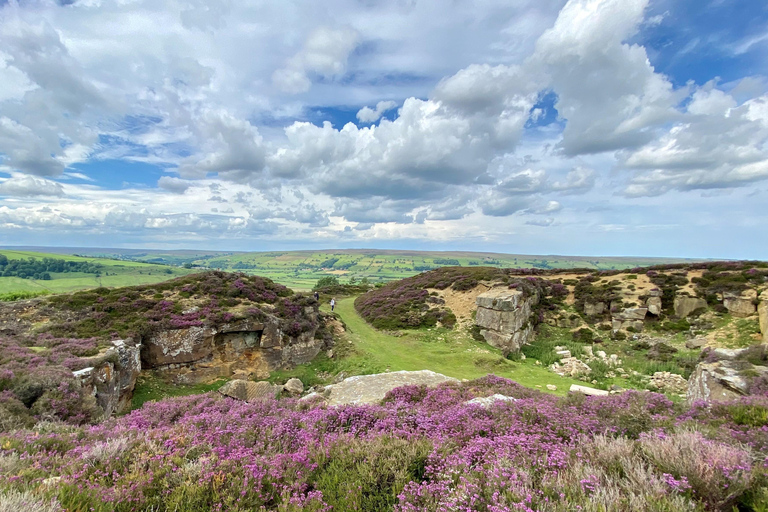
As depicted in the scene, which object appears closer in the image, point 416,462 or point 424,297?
point 416,462

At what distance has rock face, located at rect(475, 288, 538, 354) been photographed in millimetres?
25812

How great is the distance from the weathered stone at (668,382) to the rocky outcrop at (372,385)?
44.6 ft

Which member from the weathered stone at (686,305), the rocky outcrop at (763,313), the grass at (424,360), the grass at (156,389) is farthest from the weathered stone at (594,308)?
the grass at (156,389)

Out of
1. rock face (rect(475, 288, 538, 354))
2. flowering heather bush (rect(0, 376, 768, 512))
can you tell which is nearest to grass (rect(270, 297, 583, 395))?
rock face (rect(475, 288, 538, 354))

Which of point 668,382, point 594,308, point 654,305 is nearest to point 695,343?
point 654,305

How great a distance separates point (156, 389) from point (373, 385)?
37.1 ft

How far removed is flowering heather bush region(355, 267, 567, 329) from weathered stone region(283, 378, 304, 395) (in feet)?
50.0

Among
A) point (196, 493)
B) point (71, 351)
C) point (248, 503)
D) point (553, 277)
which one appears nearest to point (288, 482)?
point (248, 503)

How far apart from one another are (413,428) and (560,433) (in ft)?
9.41

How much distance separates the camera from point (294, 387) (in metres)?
16.8

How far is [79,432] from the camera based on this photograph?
22.3 feet

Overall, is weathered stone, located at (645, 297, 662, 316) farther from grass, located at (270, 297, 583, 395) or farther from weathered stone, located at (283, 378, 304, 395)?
weathered stone, located at (283, 378, 304, 395)

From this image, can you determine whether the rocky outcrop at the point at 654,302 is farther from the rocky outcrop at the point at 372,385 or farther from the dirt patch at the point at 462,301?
the rocky outcrop at the point at 372,385

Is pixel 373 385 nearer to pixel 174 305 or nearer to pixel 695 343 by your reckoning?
pixel 174 305
